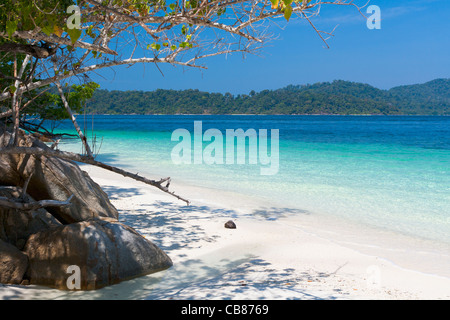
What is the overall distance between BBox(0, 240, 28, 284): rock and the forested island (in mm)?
87602

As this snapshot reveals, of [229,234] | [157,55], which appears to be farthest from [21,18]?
[229,234]

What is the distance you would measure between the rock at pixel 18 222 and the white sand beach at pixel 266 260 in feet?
2.19

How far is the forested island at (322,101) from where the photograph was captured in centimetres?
10106

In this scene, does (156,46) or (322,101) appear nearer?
(156,46)

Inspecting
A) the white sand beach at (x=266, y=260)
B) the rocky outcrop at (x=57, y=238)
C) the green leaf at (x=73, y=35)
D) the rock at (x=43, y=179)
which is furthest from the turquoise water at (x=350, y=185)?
the green leaf at (x=73, y=35)

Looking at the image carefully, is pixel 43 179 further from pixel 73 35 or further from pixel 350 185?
pixel 350 185

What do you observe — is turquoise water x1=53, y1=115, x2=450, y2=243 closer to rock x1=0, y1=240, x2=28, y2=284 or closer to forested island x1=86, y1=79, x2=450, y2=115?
rock x1=0, y1=240, x2=28, y2=284

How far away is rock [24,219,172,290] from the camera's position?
373 centimetres

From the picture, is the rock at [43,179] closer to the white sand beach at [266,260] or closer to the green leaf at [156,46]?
the white sand beach at [266,260]

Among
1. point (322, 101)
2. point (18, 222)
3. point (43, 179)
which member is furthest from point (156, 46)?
point (322, 101)

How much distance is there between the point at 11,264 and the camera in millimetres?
3672

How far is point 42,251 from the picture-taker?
380 cm

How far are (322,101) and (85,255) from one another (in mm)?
105129
